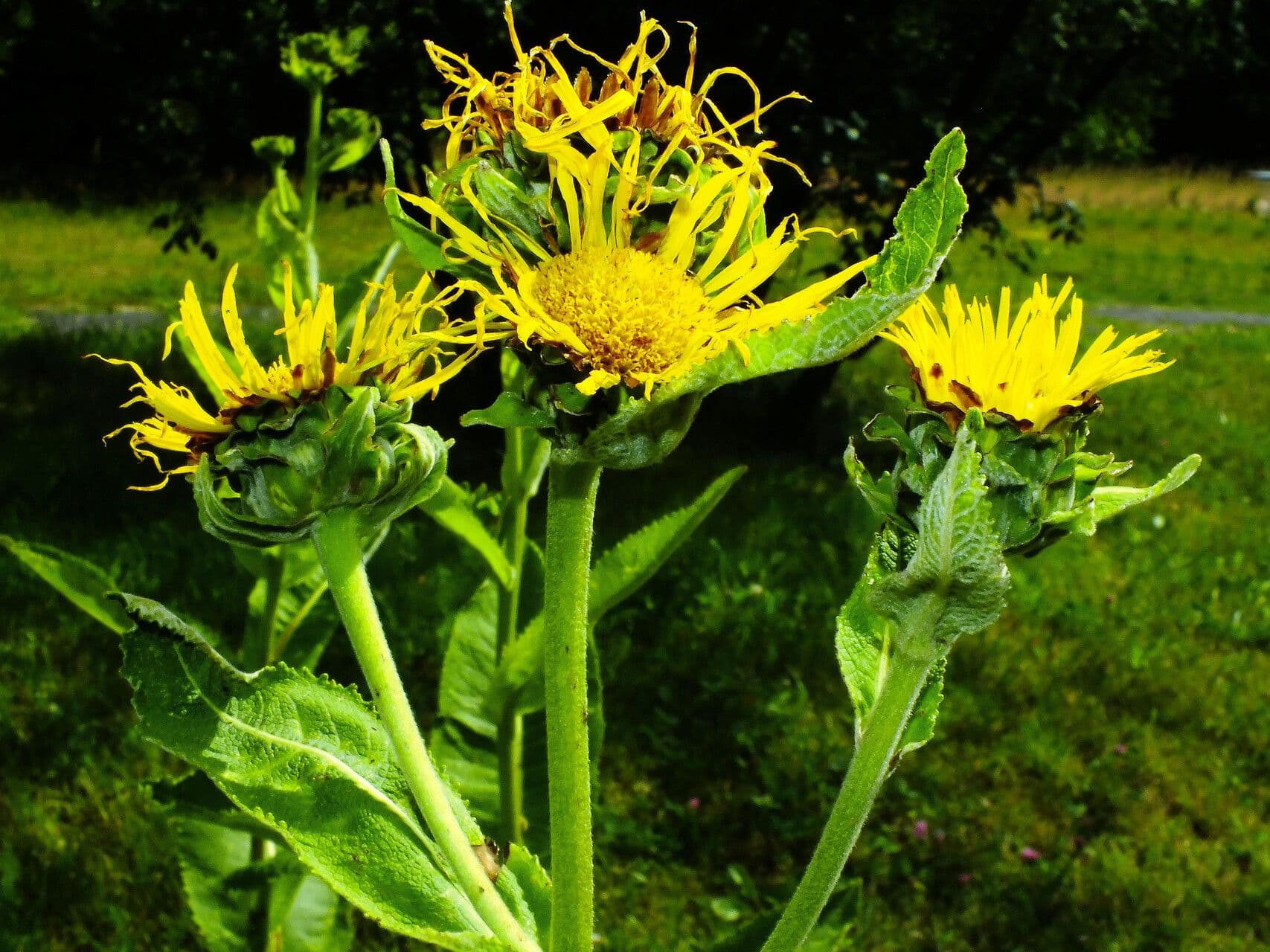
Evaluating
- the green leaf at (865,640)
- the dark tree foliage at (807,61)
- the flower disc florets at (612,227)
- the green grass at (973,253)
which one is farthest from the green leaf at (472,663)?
the green grass at (973,253)

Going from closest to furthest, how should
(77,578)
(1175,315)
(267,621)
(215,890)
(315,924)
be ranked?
1. (77,578)
2. (267,621)
3. (215,890)
4. (315,924)
5. (1175,315)

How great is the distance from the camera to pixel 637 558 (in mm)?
1518

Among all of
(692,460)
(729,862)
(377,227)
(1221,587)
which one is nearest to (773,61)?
(692,460)

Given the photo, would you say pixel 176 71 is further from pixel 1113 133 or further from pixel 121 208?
pixel 1113 133

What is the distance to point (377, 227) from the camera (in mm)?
15383

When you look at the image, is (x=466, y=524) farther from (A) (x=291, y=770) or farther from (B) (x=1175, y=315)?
(B) (x=1175, y=315)

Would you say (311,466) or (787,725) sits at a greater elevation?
(311,466)

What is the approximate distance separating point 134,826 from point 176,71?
5413mm

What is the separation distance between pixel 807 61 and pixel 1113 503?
5.65 metres

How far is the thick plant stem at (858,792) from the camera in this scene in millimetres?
985

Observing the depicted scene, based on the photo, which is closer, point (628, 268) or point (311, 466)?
point (628, 268)

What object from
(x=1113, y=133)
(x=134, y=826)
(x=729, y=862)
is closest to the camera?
(x=134, y=826)

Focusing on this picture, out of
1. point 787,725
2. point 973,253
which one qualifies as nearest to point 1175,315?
point 973,253

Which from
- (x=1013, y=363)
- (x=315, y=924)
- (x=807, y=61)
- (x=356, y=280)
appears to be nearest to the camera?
(x=1013, y=363)
